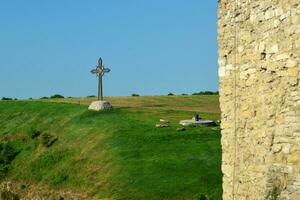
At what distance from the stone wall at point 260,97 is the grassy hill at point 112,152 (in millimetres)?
14178

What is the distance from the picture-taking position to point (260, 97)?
36.2 feet

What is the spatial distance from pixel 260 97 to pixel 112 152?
2614cm

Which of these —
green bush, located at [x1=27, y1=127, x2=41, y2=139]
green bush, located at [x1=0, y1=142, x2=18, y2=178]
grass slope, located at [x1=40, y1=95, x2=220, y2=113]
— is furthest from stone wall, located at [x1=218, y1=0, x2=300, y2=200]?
grass slope, located at [x1=40, y1=95, x2=220, y2=113]

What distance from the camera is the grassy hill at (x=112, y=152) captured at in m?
30.7

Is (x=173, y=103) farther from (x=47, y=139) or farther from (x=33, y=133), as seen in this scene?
(x=47, y=139)

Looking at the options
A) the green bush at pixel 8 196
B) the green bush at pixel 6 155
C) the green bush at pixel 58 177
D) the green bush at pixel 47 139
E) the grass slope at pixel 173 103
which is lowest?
the green bush at pixel 8 196

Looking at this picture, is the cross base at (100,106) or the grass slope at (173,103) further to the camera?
the grass slope at (173,103)

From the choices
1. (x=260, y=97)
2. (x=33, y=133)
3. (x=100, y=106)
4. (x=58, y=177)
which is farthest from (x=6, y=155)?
(x=260, y=97)

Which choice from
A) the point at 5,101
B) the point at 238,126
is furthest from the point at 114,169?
the point at 5,101

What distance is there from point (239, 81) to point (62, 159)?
94.1ft

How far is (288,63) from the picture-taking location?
1007 centimetres

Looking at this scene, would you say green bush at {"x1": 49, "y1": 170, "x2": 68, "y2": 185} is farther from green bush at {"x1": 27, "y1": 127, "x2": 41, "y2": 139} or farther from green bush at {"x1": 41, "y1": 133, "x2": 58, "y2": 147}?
green bush at {"x1": 27, "y1": 127, "x2": 41, "y2": 139}

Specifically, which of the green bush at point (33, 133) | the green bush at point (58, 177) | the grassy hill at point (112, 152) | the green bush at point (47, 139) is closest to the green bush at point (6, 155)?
the grassy hill at point (112, 152)

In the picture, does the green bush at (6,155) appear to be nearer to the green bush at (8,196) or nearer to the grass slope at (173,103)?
the green bush at (8,196)
